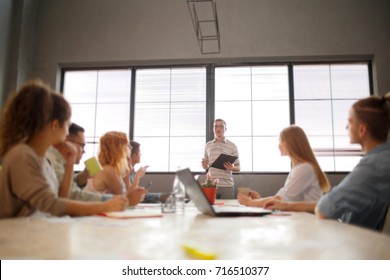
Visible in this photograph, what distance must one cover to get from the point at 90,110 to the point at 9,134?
11.7 feet

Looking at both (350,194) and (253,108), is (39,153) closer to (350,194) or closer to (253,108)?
(350,194)

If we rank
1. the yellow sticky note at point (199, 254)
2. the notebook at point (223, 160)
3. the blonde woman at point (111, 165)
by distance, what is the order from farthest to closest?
the notebook at point (223, 160)
the blonde woman at point (111, 165)
the yellow sticky note at point (199, 254)

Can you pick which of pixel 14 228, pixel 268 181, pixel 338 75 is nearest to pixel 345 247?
pixel 14 228

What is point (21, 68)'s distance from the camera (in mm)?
4137

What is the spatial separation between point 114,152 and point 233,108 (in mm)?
2580

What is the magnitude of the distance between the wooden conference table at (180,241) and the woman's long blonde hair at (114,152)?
943 mm

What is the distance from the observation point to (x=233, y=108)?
4.18 m

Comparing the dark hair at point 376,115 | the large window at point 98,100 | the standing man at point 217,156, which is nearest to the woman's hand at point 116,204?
the dark hair at point 376,115

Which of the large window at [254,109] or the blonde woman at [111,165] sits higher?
the large window at [254,109]

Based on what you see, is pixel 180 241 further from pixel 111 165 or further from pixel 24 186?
pixel 111 165

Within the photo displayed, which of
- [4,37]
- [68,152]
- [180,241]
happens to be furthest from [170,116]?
[180,241]

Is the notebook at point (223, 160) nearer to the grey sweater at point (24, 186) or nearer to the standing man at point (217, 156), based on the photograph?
the standing man at point (217, 156)

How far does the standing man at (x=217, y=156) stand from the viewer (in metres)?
3.40
